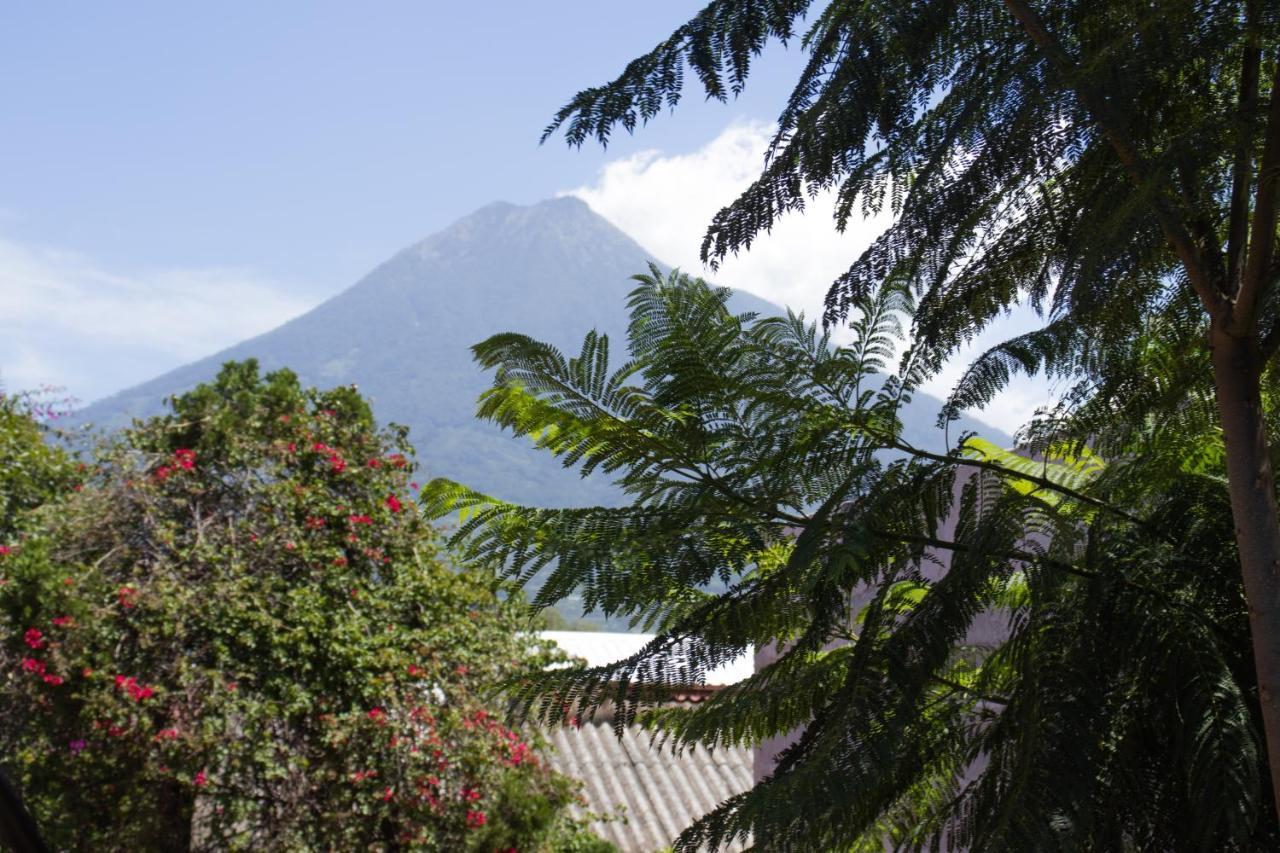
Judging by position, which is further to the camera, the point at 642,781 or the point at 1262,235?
the point at 642,781

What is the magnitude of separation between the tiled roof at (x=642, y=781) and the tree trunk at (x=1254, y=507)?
9.01 meters

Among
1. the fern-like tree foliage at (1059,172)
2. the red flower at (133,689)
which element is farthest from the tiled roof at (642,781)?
the fern-like tree foliage at (1059,172)

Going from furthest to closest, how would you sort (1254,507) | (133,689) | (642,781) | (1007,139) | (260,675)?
(642,781) < (260,675) < (133,689) < (1007,139) < (1254,507)

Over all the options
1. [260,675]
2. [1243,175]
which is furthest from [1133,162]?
[260,675]

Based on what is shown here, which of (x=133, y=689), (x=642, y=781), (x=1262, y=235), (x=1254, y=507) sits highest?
(x=1262, y=235)

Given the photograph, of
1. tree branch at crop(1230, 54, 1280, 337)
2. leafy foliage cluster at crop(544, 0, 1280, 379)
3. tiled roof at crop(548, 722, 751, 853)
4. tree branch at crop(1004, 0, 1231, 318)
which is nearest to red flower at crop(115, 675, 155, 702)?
tiled roof at crop(548, 722, 751, 853)

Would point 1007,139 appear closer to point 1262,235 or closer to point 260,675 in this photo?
point 1262,235

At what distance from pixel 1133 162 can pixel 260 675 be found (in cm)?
700

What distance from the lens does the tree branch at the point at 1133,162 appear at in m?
2.22

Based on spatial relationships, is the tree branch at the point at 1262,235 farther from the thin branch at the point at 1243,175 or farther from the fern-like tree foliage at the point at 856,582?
the fern-like tree foliage at the point at 856,582

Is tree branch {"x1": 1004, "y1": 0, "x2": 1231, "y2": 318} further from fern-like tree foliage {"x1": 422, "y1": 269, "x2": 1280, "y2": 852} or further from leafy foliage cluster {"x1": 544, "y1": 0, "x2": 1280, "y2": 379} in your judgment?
fern-like tree foliage {"x1": 422, "y1": 269, "x2": 1280, "y2": 852}

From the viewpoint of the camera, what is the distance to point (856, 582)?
2.71 metres

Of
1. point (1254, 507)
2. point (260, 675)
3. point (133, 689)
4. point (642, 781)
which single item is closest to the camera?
point (1254, 507)

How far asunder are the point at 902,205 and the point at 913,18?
1.37 feet
